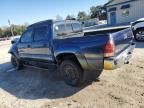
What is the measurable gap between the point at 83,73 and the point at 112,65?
1.17m

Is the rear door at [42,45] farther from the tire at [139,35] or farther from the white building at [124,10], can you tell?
the white building at [124,10]

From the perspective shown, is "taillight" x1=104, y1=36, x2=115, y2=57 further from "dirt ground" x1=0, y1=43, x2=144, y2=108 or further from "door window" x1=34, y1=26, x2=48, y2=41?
"door window" x1=34, y1=26, x2=48, y2=41

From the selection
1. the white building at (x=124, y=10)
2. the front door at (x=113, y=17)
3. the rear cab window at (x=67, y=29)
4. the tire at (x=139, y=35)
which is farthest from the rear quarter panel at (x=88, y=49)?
the front door at (x=113, y=17)

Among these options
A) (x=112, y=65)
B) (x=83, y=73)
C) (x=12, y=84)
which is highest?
(x=112, y=65)

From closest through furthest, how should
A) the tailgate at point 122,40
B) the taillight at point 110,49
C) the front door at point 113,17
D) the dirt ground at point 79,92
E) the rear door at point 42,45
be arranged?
1. the taillight at point 110,49
2. the dirt ground at point 79,92
3. the tailgate at point 122,40
4. the rear door at point 42,45
5. the front door at point 113,17

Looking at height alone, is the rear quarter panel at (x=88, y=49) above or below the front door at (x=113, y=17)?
below

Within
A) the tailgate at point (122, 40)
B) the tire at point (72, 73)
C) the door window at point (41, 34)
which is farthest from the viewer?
the door window at point (41, 34)

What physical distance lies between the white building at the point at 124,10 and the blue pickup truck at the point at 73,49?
16.4m

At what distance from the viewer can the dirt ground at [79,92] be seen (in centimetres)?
442

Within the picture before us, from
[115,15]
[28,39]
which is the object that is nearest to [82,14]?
[115,15]

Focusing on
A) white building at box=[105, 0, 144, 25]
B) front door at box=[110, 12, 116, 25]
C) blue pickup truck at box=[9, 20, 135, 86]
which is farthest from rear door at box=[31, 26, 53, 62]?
front door at box=[110, 12, 116, 25]

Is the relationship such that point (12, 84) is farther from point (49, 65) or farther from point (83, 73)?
point (83, 73)

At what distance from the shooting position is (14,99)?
535cm

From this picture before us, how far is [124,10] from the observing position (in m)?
23.1
